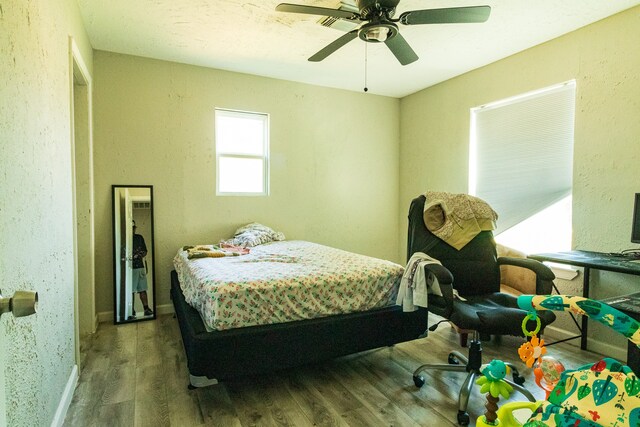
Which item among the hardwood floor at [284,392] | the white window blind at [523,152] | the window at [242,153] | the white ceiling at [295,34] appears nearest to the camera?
the hardwood floor at [284,392]

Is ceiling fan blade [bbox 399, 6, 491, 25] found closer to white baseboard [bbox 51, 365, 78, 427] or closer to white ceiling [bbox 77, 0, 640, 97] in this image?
white ceiling [bbox 77, 0, 640, 97]

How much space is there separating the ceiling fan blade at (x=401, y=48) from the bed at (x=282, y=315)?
1.45 m

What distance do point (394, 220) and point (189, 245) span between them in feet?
8.87

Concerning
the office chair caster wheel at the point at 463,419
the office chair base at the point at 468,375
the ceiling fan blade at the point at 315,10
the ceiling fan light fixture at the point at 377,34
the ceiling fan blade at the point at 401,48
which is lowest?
the office chair caster wheel at the point at 463,419

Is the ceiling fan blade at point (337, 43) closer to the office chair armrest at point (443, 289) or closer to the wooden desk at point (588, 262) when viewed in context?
the office chair armrest at point (443, 289)

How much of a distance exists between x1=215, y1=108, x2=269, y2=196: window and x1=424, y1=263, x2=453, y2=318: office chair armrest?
96.9 inches

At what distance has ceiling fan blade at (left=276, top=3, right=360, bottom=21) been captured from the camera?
6.13 ft

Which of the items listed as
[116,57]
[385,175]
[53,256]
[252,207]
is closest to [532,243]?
[385,175]

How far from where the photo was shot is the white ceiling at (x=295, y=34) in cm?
250

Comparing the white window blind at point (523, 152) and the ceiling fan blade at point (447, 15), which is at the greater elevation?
the ceiling fan blade at point (447, 15)

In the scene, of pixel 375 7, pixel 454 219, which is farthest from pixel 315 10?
pixel 454 219

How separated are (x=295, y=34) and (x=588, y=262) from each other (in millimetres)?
2743

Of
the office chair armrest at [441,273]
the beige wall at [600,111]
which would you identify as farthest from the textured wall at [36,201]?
the beige wall at [600,111]

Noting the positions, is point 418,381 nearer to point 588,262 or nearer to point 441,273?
point 441,273
